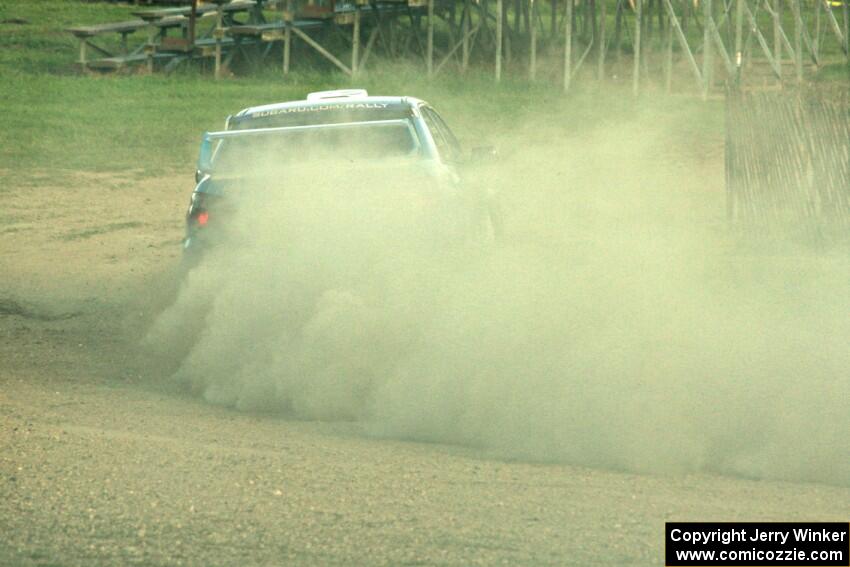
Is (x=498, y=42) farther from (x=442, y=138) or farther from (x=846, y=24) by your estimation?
(x=442, y=138)

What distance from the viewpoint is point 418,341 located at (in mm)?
7949

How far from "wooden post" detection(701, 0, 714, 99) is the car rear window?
1562 cm

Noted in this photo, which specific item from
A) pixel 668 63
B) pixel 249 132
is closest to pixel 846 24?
pixel 668 63

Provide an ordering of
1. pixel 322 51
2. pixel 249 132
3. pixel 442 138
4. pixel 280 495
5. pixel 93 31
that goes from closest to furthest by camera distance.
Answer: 1. pixel 280 495
2. pixel 249 132
3. pixel 442 138
4. pixel 93 31
5. pixel 322 51

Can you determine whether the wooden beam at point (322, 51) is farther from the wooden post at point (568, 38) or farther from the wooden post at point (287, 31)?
the wooden post at point (568, 38)

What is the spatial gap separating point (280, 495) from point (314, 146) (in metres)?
3.93

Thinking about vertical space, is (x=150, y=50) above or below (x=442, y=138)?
below

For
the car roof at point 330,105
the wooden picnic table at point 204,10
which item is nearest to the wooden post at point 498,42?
the wooden picnic table at point 204,10

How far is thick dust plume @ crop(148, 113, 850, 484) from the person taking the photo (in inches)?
276

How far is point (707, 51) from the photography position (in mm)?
24859

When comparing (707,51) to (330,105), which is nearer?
(330,105)

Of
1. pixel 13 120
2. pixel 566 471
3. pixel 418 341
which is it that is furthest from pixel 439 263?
pixel 13 120

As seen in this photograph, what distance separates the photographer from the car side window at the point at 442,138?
1016 centimetres

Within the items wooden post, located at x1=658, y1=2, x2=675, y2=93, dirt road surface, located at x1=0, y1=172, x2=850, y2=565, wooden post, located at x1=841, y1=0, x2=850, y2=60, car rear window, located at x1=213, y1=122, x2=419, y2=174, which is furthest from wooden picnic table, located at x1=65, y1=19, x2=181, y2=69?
dirt road surface, located at x1=0, y1=172, x2=850, y2=565
